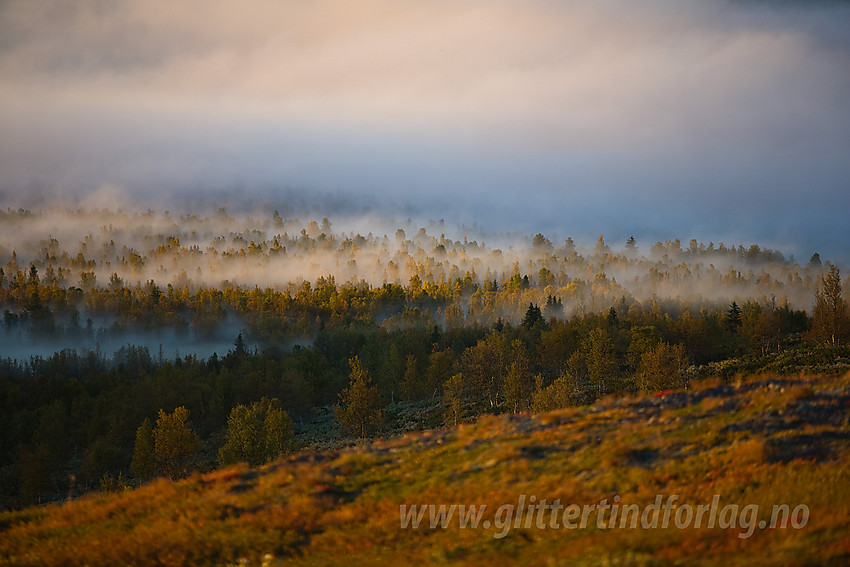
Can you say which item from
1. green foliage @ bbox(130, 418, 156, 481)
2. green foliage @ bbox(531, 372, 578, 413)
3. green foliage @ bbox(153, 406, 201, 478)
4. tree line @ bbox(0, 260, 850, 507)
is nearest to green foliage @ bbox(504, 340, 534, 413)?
tree line @ bbox(0, 260, 850, 507)

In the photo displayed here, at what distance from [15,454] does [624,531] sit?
147 meters

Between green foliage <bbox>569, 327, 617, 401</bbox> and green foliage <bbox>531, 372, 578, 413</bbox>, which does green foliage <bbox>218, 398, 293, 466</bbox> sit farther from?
green foliage <bbox>569, 327, 617, 401</bbox>

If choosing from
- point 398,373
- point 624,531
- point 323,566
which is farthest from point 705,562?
point 398,373

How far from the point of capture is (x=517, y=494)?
724 inches

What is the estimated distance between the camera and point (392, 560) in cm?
1544

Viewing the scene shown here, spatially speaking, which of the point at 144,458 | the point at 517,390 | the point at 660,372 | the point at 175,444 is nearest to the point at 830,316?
the point at 660,372

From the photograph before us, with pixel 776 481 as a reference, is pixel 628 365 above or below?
below

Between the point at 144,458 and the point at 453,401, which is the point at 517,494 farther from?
the point at 144,458

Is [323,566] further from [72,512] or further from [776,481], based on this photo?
[776,481]

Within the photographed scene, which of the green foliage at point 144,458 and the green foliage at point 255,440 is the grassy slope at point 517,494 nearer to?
the green foliage at point 255,440

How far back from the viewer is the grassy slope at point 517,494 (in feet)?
46.9

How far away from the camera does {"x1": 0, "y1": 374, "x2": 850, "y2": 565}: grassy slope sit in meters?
14.3

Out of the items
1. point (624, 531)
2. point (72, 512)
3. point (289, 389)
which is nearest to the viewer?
point (624, 531)

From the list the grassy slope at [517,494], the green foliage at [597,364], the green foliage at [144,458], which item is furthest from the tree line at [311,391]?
the grassy slope at [517,494]
